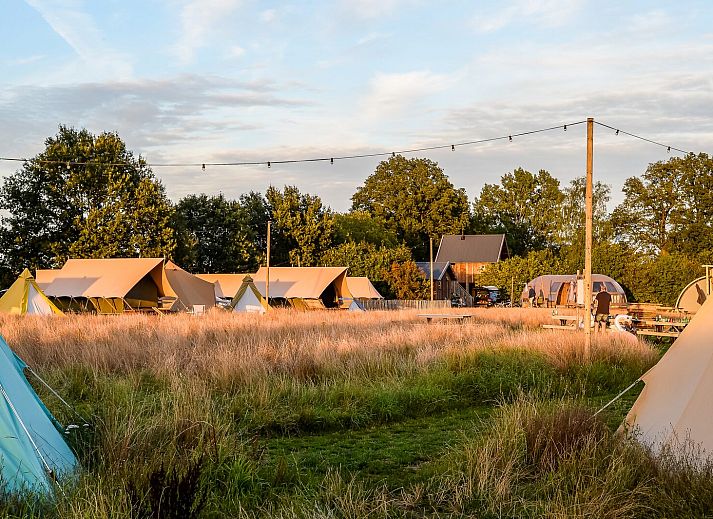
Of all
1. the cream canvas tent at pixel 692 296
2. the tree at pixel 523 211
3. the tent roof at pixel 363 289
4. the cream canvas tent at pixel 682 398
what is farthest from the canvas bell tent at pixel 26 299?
the tree at pixel 523 211

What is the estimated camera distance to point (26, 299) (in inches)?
1166

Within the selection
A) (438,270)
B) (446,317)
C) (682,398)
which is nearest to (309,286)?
(446,317)

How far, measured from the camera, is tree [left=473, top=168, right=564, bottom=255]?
83312 millimetres

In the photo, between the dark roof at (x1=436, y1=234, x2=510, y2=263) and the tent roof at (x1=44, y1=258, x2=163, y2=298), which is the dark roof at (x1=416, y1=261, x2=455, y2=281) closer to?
the dark roof at (x1=436, y1=234, x2=510, y2=263)

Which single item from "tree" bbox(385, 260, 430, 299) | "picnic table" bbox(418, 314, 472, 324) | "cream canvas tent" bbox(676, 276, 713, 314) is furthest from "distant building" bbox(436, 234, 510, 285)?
"picnic table" bbox(418, 314, 472, 324)

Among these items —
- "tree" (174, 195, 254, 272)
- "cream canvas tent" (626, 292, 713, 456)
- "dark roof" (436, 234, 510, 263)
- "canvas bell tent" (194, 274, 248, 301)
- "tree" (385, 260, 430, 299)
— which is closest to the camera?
"cream canvas tent" (626, 292, 713, 456)

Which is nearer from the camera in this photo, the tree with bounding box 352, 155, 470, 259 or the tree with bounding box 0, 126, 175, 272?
the tree with bounding box 0, 126, 175, 272

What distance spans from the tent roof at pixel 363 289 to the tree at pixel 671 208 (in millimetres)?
26823

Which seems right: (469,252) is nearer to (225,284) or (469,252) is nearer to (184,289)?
(225,284)

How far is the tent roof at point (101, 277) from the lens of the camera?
31750 millimetres

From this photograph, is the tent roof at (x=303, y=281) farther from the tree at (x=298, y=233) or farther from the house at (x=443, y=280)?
the house at (x=443, y=280)

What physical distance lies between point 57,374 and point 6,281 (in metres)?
39.8

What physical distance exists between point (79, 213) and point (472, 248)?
40.4 meters

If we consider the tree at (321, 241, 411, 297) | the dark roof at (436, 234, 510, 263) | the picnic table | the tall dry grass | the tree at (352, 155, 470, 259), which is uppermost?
the tree at (352, 155, 470, 259)
